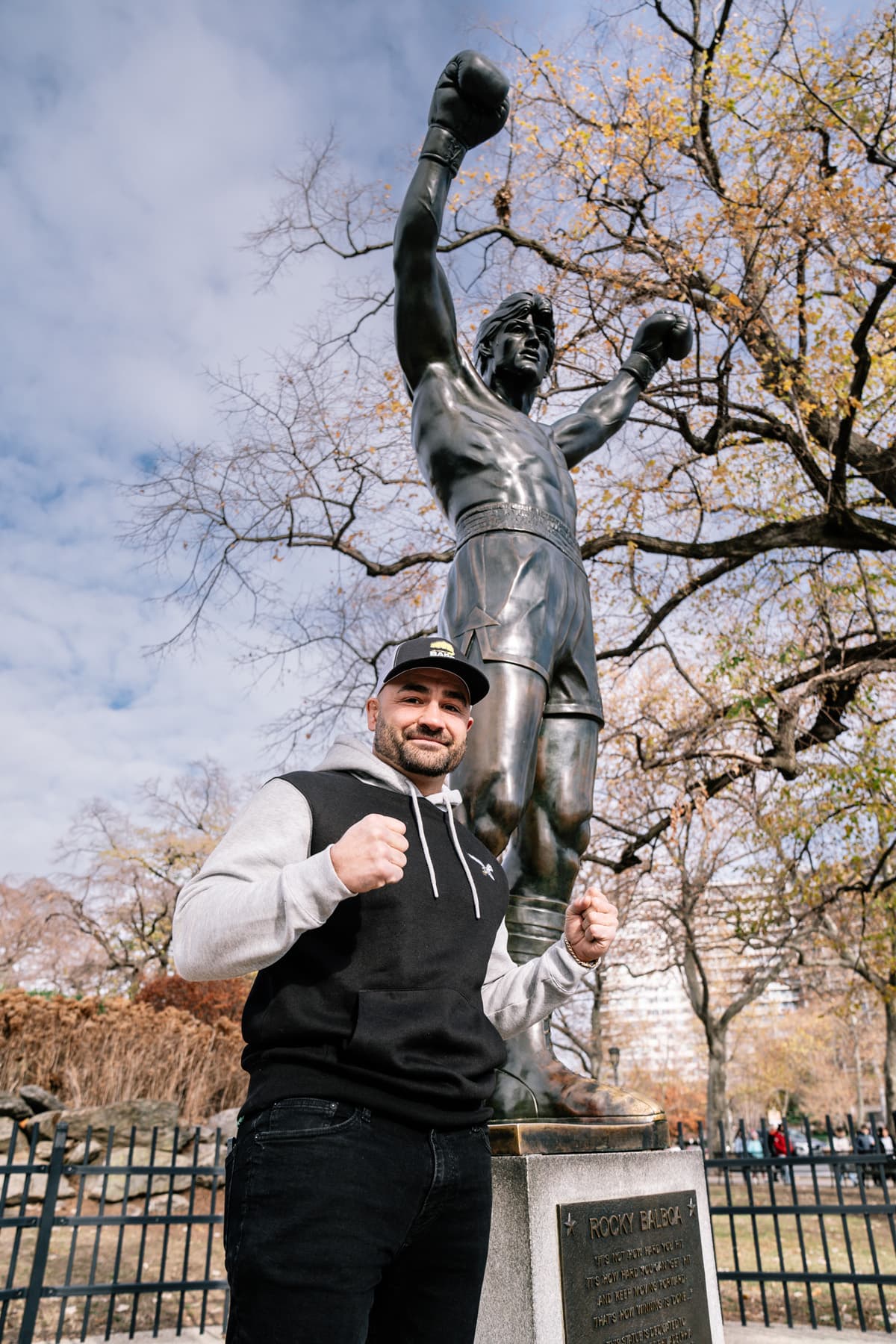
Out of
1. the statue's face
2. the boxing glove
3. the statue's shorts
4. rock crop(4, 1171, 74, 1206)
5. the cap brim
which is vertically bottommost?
rock crop(4, 1171, 74, 1206)

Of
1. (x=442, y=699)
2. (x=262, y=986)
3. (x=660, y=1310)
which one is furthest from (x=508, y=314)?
(x=660, y=1310)

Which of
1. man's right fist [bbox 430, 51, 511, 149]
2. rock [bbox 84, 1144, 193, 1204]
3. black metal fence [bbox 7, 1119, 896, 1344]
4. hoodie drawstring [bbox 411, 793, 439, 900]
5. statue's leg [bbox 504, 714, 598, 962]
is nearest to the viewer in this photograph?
hoodie drawstring [bbox 411, 793, 439, 900]

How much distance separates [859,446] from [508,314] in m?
6.36

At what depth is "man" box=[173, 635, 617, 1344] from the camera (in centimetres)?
147

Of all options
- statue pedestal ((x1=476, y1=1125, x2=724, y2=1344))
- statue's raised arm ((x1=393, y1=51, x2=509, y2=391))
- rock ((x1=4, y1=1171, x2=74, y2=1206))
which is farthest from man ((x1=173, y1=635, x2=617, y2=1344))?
rock ((x1=4, y1=1171, x2=74, y2=1206))

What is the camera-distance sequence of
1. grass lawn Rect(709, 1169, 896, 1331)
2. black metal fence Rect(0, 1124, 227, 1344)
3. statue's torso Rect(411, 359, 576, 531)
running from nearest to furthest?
statue's torso Rect(411, 359, 576, 531), black metal fence Rect(0, 1124, 227, 1344), grass lawn Rect(709, 1169, 896, 1331)

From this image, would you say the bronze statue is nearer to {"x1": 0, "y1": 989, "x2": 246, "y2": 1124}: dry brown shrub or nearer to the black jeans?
the black jeans

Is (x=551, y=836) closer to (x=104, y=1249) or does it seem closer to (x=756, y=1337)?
(x=756, y=1337)

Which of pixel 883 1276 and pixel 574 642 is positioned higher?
pixel 574 642

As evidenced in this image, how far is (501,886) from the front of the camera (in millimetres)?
2094

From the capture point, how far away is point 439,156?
11.2 feet

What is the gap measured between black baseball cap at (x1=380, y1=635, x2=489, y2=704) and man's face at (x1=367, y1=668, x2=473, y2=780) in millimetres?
22

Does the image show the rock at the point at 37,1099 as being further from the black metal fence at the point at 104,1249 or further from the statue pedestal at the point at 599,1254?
the statue pedestal at the point at 599,1254

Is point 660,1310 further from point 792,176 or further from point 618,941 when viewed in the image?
point 618,941
